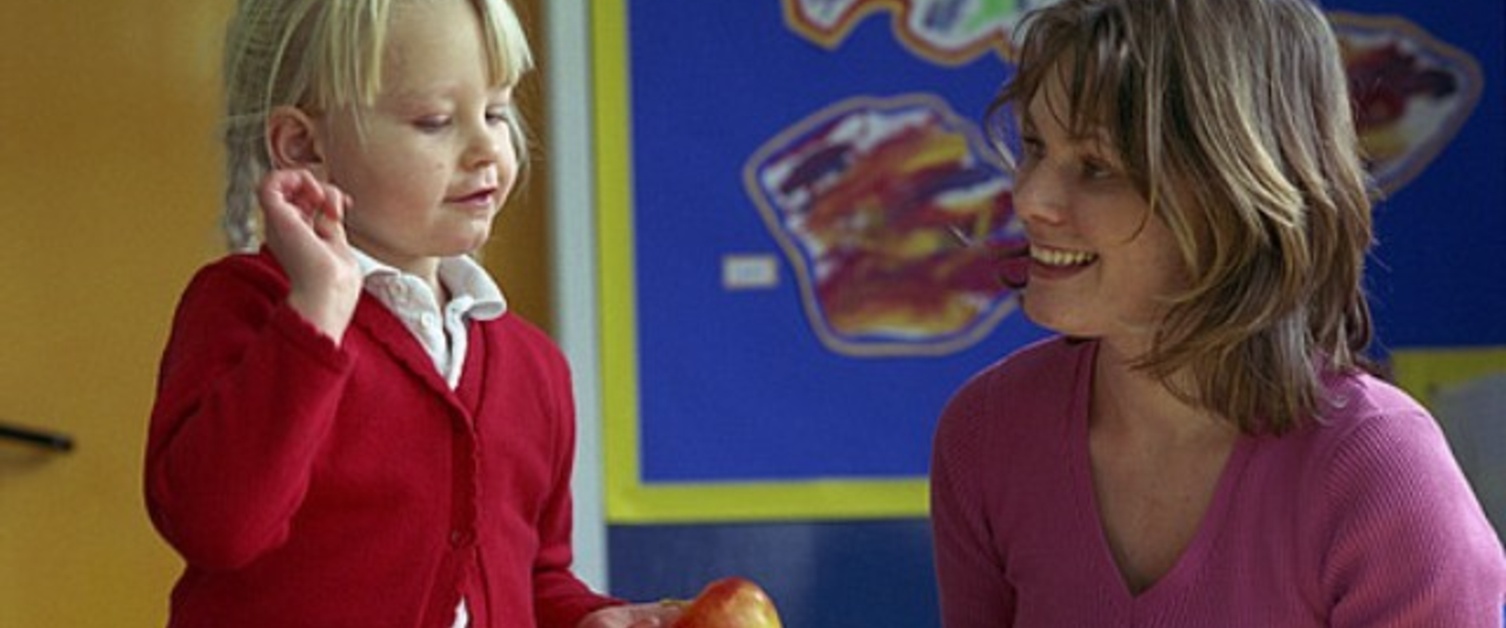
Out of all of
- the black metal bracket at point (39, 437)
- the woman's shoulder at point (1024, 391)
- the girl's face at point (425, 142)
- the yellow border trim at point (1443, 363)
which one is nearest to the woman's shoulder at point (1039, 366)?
the woman's shoulder at point (1024, 391)

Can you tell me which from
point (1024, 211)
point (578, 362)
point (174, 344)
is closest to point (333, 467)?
point (174, 344)

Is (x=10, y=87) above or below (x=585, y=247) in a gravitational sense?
above

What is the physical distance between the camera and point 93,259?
294cm

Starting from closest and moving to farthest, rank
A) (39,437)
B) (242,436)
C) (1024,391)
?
1. (242,436)
2. (1024,391)
3. (39,437)

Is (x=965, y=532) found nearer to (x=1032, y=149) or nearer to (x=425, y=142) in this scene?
(x=1032, y=149)

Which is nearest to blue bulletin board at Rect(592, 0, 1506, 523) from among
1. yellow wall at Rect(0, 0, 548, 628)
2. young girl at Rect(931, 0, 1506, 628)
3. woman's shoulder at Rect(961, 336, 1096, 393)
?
yellow wall at Rect(0, 0, 548, 628)

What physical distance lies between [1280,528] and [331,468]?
0.54m

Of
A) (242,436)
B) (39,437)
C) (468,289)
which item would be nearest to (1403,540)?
(468,289)

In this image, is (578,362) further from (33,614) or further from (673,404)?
(33,614)

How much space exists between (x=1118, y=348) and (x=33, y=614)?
1892mm

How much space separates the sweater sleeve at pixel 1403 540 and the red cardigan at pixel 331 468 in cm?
46

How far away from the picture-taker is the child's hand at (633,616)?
4.26 ft

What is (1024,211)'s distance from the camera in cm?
137

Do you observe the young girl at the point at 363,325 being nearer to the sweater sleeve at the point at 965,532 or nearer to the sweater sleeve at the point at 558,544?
the sweater sleeve at the point at 558,544
